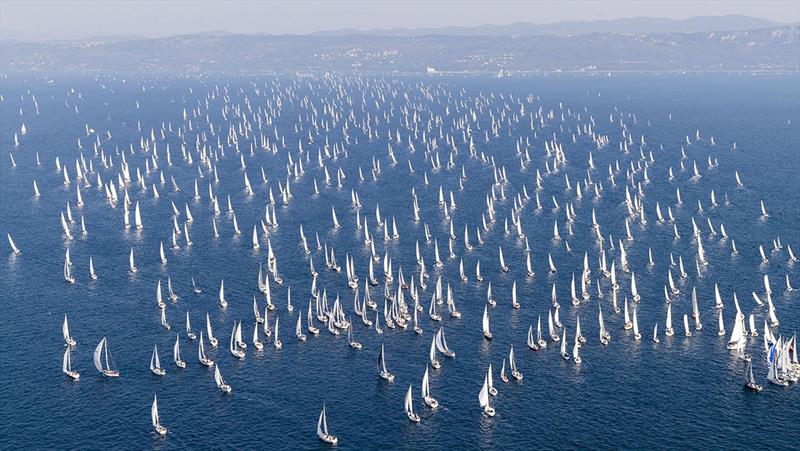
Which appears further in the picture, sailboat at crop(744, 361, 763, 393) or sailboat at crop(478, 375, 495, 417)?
sailboat at crop(744, 361, 763, 393)

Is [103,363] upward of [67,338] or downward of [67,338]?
downward

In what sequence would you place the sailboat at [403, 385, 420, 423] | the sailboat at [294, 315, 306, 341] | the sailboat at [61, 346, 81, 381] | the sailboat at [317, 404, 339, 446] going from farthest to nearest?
the sailboat at [294, 315, 306, 341] → the sailboat at [61, 346, 81, 381] → the sailboat at [403, 385, 420, 423] → the sailboat at [317, 404, 339, 446]

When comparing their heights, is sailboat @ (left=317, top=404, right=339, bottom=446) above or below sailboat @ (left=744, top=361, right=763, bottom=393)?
below

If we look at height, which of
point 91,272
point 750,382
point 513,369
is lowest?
point 91,272

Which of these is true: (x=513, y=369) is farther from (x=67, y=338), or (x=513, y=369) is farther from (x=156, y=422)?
(x=67, y=338)

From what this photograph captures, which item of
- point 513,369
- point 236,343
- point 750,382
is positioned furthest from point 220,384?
point 750,382

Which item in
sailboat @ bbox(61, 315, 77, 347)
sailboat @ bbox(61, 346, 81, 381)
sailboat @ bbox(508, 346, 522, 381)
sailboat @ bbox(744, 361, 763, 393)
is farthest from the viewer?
sailboat @ bbox(61, 315, 77, 347)

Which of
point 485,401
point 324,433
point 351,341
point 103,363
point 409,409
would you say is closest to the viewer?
point 324,433

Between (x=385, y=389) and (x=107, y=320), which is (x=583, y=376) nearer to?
(x=385, y=389)

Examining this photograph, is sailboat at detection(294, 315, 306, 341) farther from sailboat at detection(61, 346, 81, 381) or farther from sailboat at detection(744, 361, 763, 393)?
sailboat at detection(744, 361, 763, 393)

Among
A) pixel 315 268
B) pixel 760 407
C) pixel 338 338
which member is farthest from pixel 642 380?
pixel 315 268

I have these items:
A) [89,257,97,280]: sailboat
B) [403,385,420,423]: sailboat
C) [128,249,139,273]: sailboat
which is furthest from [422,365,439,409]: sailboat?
[89,257,97,280]: sailboat

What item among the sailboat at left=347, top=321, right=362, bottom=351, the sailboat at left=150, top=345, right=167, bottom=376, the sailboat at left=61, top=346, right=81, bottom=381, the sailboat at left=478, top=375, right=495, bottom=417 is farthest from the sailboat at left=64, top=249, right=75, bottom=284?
the sailboat at left=478, top=375, right=495, bottom=417
